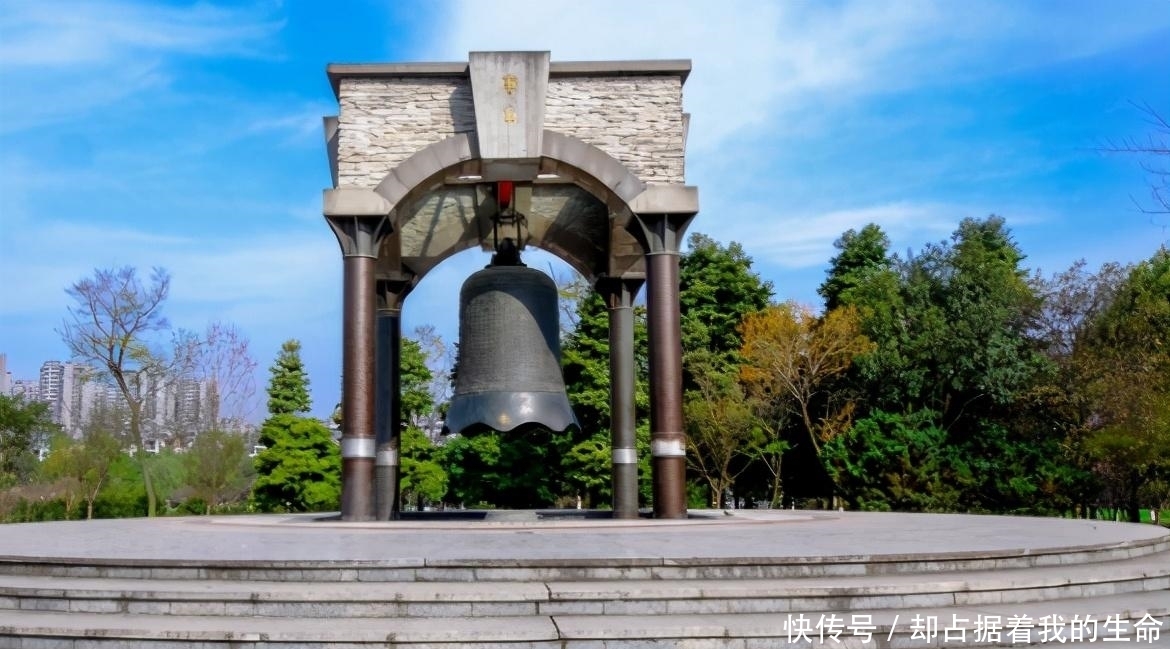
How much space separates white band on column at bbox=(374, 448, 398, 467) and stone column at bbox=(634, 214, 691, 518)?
14.3 feet

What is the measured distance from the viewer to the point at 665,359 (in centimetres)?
1242

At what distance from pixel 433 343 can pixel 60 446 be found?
1413cm

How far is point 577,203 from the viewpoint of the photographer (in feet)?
48.4

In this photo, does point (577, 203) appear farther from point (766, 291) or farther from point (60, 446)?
point (60, 446)

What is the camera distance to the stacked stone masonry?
1259 centimetres

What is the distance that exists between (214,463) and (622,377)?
22.3 m

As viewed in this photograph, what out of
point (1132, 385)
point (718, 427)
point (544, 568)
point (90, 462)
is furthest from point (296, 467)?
point (544, 568)

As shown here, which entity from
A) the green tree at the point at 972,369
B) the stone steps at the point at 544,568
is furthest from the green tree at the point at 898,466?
the stone steps at the point at 544,568

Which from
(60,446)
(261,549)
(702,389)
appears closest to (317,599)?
(261,549)

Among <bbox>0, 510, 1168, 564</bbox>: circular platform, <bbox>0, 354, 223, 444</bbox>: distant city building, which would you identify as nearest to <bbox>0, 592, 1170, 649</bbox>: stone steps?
<bbox>0, 510, 1168, 564</bbox>: circular platform

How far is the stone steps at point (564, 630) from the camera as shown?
507cm

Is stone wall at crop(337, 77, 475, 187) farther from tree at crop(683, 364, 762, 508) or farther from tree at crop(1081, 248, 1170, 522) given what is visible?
tree at crop(683, 364, 762, 508)

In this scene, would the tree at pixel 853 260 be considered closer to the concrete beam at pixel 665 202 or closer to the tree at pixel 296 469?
the tree at pixel 296 469

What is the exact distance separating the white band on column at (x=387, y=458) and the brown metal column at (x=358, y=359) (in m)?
2.26
